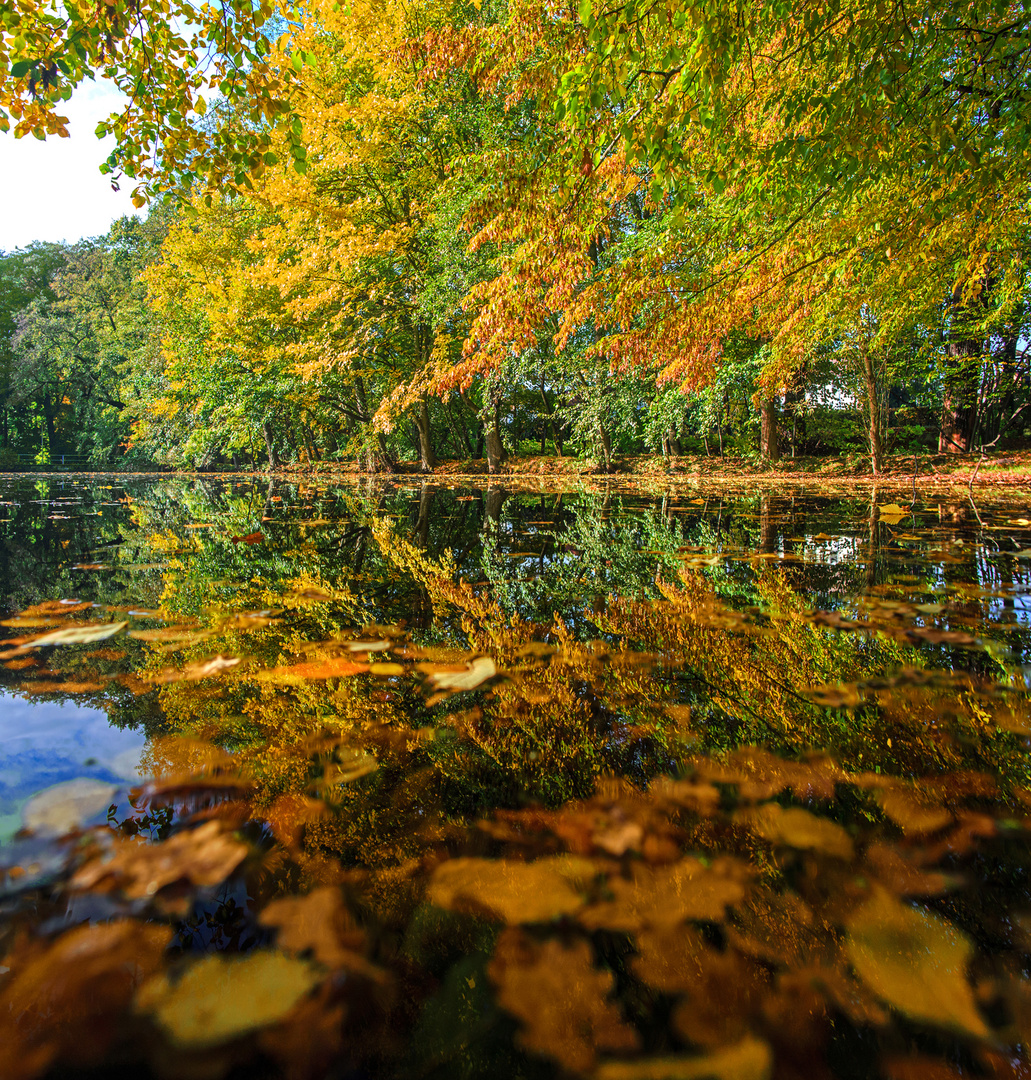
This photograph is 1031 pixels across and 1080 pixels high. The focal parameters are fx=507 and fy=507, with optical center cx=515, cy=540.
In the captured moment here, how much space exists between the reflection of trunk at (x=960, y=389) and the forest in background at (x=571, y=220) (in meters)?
0.07

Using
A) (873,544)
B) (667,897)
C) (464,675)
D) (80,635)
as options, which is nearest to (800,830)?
(667,897)

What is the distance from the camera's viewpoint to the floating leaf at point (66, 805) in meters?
0.88

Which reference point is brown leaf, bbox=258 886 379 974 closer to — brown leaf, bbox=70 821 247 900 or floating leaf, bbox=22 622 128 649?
brown leaf, bbox=70 821 247 900

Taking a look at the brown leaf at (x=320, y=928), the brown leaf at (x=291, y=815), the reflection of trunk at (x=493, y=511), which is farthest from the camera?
the reflection of trunk at (x=493, y=511)

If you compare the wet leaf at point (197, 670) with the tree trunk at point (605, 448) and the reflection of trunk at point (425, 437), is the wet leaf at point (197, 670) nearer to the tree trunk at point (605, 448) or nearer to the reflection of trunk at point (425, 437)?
the tree trunk at point (605, 448)

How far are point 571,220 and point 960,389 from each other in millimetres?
11968

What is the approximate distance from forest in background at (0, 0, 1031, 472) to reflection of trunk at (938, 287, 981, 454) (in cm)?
7

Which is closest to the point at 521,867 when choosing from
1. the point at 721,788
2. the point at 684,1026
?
the point at 684,1026

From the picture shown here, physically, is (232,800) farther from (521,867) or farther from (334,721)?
(521,867)

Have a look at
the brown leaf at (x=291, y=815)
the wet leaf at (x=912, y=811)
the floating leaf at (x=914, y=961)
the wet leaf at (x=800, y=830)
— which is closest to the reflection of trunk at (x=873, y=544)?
the wet leaf at (x=912, y=811)

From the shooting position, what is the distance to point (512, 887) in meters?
0.75

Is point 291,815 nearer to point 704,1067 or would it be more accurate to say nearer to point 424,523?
point 704,1067

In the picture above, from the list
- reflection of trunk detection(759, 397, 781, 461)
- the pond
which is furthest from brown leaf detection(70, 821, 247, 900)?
reflection of trunk detection(759, 397, 781, 461)

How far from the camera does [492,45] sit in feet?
11.3
